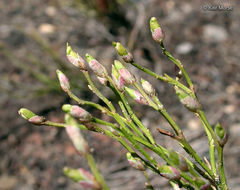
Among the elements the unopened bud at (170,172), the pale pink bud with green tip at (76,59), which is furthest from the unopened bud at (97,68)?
the unopened bud at (170,172)

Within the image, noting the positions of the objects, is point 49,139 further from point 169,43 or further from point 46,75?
point 169,43

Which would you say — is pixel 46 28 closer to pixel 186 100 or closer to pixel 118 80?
pixel 118 80

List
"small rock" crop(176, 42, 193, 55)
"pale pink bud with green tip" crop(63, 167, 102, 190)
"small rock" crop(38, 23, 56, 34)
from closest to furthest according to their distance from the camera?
1. "pale pink bud with green tip" crop(63, 167, 102, 190)
2. "small rock" crop(176, 42, 193, 55)
3. "small rock" crop(38, 23, 56, 34)

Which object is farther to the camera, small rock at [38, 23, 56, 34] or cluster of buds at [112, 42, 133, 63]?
small rock at [38, 23, 56, 34]

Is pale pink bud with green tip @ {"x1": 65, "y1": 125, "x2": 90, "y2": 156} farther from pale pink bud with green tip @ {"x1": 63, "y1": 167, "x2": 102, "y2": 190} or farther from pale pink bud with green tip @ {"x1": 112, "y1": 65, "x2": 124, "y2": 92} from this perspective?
pale pink bud with green tip @ {"x1": 112, "y1": 65, "x2": 124, "y2": 92}

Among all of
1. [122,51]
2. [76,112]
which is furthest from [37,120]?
[122,51]

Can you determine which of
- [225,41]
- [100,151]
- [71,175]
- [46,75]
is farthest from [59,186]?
[71,175]

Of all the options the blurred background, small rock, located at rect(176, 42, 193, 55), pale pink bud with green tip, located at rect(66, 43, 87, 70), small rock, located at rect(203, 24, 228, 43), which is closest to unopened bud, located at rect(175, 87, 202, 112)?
pale pink bud with green tip, located at rect(66, 43, 87, 70)
